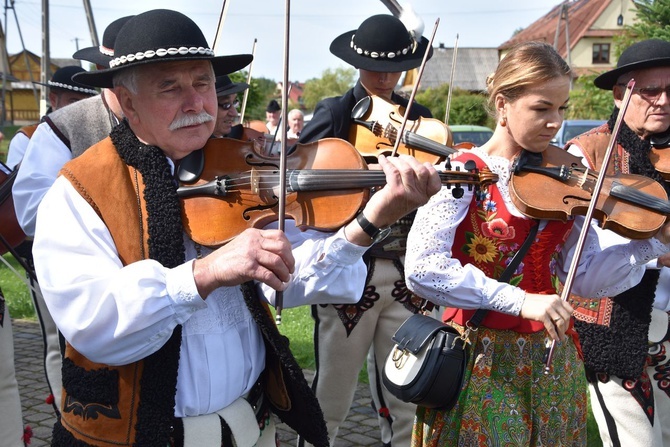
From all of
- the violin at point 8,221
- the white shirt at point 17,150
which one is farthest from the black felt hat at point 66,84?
the violin at point 8,221

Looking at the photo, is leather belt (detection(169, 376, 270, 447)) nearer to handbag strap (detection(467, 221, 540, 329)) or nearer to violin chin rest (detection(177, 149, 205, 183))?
violin chin rest (detection(177, 149, 205, 183))

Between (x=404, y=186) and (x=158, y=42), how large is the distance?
722 millimetres

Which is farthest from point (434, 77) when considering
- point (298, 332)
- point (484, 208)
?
point (484, 208)

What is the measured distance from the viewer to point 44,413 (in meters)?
5.01

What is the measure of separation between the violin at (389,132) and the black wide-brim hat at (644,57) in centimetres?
78

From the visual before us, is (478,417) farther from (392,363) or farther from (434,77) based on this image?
(434,77)

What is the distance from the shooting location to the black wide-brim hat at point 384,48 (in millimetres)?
3660

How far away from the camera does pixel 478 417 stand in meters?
2.47

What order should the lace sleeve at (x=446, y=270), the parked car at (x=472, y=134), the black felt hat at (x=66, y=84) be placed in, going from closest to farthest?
the lace sleeve at (x=446, y=270) → the black felt hat at (x=66, y=84) → the parked car at (x=472, y=134)

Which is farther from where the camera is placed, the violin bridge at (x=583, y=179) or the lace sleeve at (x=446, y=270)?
the violin bridge at (x=583, y=179)

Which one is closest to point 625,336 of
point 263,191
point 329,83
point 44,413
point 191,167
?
point 263,191

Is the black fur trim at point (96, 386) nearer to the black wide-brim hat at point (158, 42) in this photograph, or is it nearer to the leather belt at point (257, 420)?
the leather belt at point (257, 420)

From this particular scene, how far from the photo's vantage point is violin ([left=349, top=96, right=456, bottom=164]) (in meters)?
3.39

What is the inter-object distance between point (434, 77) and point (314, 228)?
48168mm
